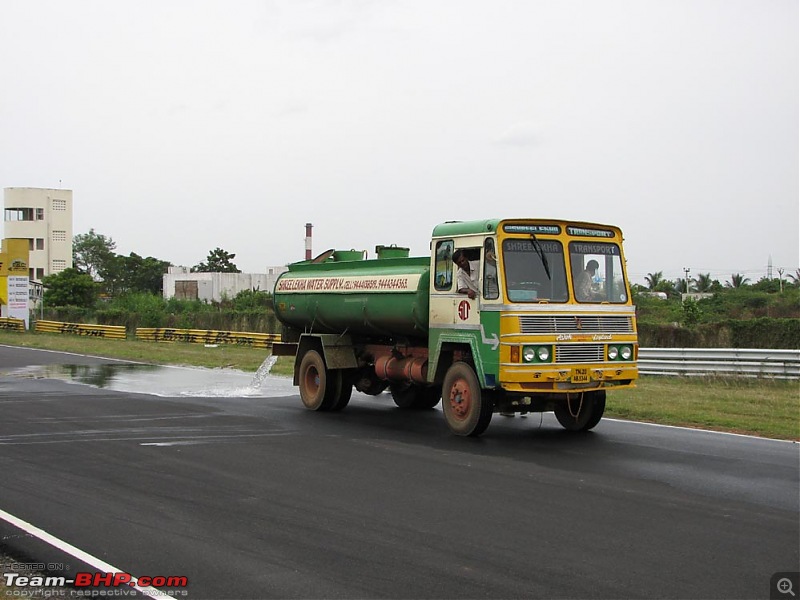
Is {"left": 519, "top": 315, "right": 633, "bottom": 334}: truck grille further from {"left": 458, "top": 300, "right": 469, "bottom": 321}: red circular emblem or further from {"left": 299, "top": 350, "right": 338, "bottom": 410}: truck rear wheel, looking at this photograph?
{"left": 299, "top": 350, "right": 338, "bottom": 410}: truck rear wheel

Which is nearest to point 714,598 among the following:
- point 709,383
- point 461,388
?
point 461,388

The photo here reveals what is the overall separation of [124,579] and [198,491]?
284cm

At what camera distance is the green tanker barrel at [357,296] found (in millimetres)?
14156

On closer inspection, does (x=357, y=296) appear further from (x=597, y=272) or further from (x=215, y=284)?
(x=215, y=284)

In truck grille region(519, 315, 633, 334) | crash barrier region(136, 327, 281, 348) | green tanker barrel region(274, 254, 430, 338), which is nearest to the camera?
truck grille region(519, 315, 633, 334)

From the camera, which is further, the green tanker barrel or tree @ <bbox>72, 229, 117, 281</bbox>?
tree @ <bbox>72, 229, 117, 281</bbox>

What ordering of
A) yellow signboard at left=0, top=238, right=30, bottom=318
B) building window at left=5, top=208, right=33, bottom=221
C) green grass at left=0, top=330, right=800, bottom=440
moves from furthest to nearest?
1. building window at left=5, top=208, right=33, bottom=221
2. yellow signboard at left=0, top=238, right=30, bottom=318
3. green grass at left=0, top=330, right=800, bottom=440

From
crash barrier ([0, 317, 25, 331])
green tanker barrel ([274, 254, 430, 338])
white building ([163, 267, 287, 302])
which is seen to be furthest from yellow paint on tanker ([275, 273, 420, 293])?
white building ([163, 267, 287, 302])

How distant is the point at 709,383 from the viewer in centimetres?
2073

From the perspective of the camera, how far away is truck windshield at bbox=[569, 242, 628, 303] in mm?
12867

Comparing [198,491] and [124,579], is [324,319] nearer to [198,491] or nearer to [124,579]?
[198,491]

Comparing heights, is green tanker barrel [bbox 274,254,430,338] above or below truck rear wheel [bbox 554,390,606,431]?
above
